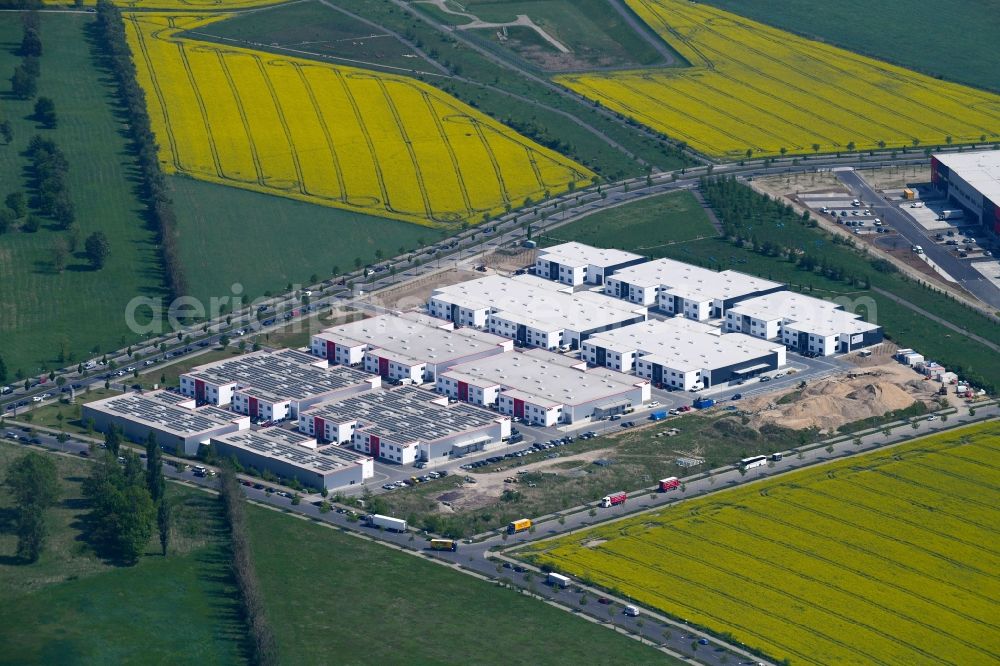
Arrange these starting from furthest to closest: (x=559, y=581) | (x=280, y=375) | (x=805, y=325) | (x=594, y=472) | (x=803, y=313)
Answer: (x=803, y=313), (x=805, y=325), (x=280, y=375), (x=594, y=472), (x=559, y=581)

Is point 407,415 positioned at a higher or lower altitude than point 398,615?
higher

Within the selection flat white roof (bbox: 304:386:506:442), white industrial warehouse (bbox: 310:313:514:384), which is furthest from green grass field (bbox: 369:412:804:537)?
white industrial warehouse (bbox: 310:313:514:384)

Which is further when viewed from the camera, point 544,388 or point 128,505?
point 544,388

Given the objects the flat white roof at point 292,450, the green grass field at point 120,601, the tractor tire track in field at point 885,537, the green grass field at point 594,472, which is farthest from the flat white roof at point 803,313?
the green grass field at point 120,601

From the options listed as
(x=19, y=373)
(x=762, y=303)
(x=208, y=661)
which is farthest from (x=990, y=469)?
(x=19, y=373)

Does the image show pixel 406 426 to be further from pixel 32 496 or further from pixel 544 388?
pixel 32 496

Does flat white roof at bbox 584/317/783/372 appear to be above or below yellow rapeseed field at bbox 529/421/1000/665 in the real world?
above

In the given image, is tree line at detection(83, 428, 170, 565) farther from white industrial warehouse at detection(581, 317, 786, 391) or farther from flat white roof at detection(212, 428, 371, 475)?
white industrial warehouse at detection(581, 317, 786, 391)

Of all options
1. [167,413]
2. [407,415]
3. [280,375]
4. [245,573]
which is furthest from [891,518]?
[167,413]
